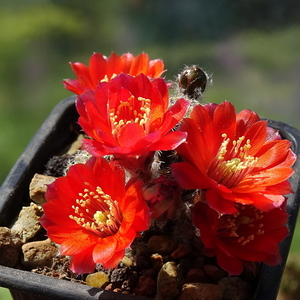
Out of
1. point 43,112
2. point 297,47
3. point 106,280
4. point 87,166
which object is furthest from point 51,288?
point 297,47

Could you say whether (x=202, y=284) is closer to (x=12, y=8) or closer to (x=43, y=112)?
(x=43, y=112)

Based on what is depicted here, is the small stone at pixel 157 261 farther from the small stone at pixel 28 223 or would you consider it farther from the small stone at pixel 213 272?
the small stone at pixel 28 223

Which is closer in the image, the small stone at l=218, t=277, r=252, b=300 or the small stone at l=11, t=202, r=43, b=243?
the small stone at l=218, t=277, r=252, b=300

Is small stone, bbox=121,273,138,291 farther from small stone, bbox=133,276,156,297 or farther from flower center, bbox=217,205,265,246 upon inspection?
flower center, bbox=217,205,265,246

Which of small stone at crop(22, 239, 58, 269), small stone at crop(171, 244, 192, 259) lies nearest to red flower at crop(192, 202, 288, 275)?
small stone at crop(171, 244, 192, 259)

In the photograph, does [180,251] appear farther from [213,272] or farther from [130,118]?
[130,118]

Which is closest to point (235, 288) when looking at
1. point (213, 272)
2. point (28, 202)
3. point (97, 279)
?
point (213, 272)
